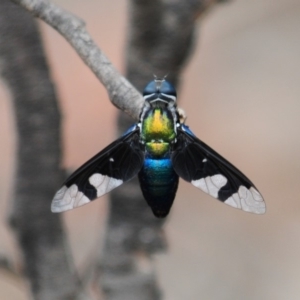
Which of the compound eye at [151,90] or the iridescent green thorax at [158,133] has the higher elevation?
the compound eye at [151,90]

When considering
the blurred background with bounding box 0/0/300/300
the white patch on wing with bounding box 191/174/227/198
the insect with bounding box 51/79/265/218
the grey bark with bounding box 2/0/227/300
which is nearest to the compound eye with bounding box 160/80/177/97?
the insect with bounding box 51/79/265/218

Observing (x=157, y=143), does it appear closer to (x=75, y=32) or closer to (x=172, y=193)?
(x=172, y=193)

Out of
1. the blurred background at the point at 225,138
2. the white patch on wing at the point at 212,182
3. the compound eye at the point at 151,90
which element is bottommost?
the white patch on wing at the point at 212,182

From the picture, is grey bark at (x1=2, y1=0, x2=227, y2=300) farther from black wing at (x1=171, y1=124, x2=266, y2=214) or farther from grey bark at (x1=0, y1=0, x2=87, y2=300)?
black wing at (x1=171, y1=124, x2=266, y2=214)

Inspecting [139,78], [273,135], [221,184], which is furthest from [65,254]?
[273,135]

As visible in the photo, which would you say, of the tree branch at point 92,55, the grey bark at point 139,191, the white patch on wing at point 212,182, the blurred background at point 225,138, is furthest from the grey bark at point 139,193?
the blurred background at point 225,138

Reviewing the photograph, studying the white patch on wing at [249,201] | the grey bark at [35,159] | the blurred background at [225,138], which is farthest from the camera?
the blurred background at [225,138]

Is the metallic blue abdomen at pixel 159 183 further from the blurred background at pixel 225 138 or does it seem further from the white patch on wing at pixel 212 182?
the blurred background at pixel 225 138
